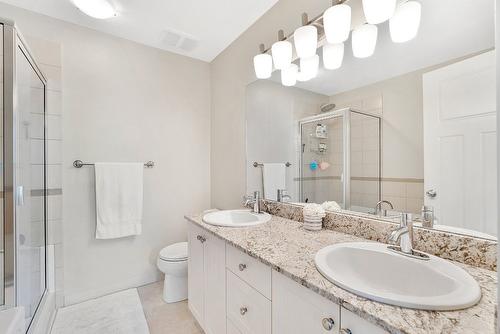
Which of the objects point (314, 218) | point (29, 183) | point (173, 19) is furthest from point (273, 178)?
point (29, 183)

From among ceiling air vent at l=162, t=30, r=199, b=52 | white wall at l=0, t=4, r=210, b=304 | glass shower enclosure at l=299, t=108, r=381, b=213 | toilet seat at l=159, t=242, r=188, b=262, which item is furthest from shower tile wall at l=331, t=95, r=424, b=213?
white wall at l=0, t=4, r=210, b=304

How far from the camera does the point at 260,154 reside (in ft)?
6.28

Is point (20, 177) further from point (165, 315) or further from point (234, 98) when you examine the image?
point (234, 98)

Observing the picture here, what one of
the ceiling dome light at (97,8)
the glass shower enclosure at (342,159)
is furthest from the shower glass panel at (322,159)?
the ceiling dome light at (97,8)

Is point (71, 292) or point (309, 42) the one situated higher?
point (309, 42)

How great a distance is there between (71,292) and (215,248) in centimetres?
145

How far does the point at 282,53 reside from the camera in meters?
1.54

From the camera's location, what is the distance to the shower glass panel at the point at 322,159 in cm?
136

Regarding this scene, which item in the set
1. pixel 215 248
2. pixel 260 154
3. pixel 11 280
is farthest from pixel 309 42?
pixel 11 280

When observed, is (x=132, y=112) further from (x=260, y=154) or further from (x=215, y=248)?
(x=215, y=248)

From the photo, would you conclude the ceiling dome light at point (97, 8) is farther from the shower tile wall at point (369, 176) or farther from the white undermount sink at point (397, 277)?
the white undermount sink at point (397, 277)

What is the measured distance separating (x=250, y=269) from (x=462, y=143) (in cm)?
99

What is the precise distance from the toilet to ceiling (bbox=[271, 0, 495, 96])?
5.69 ft

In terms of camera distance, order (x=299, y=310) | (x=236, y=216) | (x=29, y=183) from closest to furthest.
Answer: (x=299, y=310) → (x=29, y=183) → (x=236, y=216)
